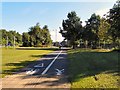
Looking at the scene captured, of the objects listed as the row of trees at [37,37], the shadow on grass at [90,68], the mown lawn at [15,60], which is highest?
the row of trees at [37,37]

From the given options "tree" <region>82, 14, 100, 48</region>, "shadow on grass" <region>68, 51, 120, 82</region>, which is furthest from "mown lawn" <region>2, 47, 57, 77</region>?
"tree" <region>82, 14, 100, 48</region>

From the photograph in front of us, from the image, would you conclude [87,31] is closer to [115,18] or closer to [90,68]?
[115,18]

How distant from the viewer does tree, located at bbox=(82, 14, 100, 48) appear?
77.8 m

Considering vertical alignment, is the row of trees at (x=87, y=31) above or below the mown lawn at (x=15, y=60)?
above

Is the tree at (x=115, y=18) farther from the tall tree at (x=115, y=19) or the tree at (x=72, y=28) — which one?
the tree at (x=72, y=28)

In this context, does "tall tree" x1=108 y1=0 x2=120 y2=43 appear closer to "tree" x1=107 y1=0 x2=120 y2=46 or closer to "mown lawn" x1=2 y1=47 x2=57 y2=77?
"tree" x1=107 y1=0 x2=120 y2=46

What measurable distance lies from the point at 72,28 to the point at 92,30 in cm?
1383

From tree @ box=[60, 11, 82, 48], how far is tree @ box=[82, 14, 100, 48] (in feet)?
17.6

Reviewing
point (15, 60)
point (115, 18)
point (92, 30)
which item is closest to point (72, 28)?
point (92, 30)

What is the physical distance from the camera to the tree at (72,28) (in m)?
90.6

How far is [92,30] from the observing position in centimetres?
7850

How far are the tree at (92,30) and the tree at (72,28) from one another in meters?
5.37

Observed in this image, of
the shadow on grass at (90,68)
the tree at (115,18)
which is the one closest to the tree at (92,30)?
the tree at (115,18)

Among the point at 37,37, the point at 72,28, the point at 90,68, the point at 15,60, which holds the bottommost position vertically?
the point at 90,68
